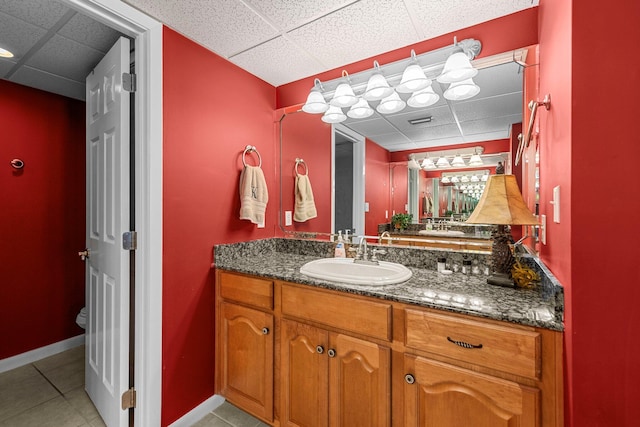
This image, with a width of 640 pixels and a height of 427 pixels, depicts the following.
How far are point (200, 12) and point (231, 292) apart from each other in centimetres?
146

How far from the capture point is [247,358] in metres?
1.56

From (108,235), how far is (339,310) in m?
1.31

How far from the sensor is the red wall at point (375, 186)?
6.01 ft

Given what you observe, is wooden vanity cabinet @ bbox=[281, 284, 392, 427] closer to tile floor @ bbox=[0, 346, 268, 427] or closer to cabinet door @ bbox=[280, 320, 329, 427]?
cabinet door @ bbox=[280, 320, 329, 427]

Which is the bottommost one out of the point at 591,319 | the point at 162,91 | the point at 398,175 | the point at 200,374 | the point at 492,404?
the point at 200,374

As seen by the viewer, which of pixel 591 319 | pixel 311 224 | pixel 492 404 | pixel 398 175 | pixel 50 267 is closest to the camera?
pixel 591 319

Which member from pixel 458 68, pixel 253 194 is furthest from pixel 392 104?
pixel 253 194

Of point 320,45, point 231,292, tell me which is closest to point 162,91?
point 320,45

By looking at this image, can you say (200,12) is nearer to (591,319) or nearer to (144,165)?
(144,165)

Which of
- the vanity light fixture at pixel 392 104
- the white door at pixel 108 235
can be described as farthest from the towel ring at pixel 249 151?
the vanity light fixture at pixel 392 104

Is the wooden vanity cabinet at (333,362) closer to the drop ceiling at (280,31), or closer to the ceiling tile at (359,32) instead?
the drop ceiling at (280,31)

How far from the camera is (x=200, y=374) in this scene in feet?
5.45

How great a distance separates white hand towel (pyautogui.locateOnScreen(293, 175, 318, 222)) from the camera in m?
2.12

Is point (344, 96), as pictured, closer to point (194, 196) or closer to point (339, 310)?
point (194, 196)
